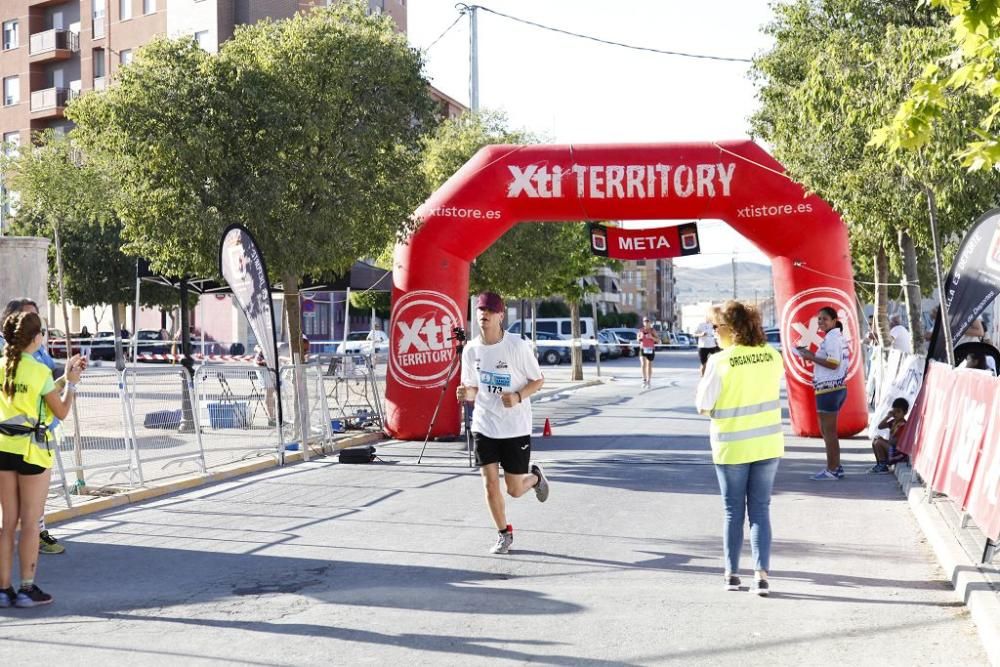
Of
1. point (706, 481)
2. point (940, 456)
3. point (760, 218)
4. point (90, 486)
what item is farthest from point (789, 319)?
point (90, 486)

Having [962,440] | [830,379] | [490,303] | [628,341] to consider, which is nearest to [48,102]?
[628,341]

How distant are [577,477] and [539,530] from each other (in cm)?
336

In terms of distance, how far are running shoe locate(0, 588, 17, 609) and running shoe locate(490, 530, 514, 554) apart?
3134mm

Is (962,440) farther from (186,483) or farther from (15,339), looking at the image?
(186,483)

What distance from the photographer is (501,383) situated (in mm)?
8109

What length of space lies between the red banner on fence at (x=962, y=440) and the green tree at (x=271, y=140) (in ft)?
27.0

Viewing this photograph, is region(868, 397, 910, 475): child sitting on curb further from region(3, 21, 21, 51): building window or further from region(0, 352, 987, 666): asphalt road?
region(3, 21, 21, 51): building window

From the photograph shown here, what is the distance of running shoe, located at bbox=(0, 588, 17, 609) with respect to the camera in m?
6.68

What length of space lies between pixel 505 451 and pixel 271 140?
8515 millimetres

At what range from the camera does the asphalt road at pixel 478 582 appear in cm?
570

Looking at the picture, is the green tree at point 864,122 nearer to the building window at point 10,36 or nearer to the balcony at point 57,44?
the balcony at point 57,44

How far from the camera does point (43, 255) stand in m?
12.0

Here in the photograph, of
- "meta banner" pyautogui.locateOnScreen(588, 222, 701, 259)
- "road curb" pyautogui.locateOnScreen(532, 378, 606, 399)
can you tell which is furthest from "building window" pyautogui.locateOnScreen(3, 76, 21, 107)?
"meta banner" pyautogui.locateOnScreen(588, 222, 701, 259)

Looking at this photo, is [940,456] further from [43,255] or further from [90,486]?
[43,255]
